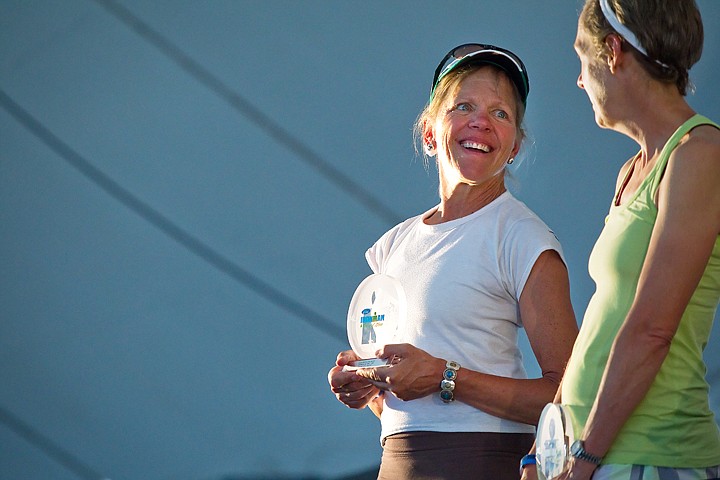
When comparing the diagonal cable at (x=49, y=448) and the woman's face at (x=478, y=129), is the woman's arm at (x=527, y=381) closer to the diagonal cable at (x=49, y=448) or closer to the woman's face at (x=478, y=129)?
the woman's face at (x=478, y=129)

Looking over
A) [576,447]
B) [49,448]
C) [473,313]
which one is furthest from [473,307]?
[49,448]

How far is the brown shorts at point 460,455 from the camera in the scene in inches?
57.7

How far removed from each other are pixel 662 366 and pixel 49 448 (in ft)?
8.45

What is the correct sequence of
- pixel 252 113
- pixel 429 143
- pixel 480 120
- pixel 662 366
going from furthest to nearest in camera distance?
pixel 252 113
pixel 429 143
pixel 480 120
pixel 662 366

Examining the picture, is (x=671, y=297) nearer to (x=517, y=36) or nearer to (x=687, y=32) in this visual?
(x=687, y=32)

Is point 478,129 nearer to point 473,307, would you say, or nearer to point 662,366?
point 473,307

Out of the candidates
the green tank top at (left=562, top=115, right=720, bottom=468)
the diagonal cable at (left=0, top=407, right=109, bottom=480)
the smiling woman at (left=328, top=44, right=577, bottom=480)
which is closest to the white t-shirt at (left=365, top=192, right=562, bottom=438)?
the smiling woman at (left=328, top=44, right=577, bottom=480)

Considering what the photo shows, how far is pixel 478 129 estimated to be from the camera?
165cm

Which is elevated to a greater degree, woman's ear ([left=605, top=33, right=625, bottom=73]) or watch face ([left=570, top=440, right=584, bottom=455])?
woman's ear ([left=605, top=33, right=625, bottom=73])

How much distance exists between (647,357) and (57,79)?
270cm

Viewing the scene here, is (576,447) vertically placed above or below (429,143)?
below

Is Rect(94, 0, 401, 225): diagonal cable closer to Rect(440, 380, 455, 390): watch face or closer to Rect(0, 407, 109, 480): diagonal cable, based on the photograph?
Rect(0, 407, 109, 480): diagonal cable

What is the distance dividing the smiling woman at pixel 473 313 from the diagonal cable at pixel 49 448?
1.85 meters

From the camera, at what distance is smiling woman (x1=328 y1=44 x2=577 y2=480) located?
1.49 metres
